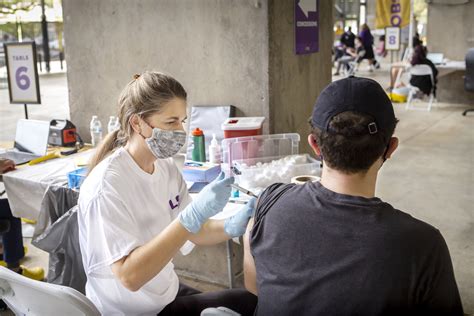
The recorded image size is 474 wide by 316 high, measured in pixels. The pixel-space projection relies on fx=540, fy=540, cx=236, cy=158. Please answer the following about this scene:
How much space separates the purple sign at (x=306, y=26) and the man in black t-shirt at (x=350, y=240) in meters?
2.09

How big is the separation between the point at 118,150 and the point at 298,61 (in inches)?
72.1

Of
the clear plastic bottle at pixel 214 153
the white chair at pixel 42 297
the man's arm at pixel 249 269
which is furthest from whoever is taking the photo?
the clear plastic bottle at pixel 214 153

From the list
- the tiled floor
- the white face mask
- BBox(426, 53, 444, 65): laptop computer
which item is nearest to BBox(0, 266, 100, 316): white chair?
the white face mask

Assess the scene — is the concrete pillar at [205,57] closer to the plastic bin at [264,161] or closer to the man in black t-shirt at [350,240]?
the plastic bin at [264,161]

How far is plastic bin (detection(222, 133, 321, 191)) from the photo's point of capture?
239 cm

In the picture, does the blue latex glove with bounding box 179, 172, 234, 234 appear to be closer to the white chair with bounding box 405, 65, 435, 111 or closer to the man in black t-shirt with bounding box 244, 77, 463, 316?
the man in black t-shirt with bounding box 244, 77, 463, 316

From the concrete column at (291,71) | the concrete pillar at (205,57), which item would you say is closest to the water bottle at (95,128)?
the concrete pillar at (205,57)

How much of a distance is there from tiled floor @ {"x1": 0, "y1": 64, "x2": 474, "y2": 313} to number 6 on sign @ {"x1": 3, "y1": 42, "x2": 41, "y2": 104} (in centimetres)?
104

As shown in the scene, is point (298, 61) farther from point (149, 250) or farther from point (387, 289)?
point (387, 289)

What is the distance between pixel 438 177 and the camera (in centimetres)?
497

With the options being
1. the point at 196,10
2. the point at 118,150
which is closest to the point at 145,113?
the point at 118,150

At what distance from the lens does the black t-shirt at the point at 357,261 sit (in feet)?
3.50

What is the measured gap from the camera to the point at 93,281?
164cm

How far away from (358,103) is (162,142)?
30.4 inches
